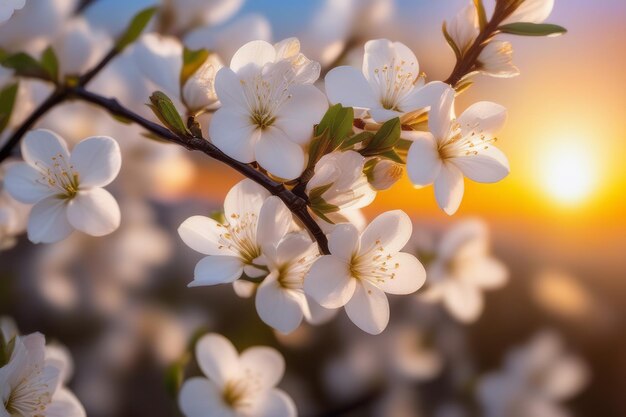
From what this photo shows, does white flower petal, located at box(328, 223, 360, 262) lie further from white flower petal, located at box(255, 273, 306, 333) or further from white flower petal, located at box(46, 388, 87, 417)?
white flower petal, located at box(46, 388, 87, 417)

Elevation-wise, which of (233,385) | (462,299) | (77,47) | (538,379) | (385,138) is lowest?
(538,379)

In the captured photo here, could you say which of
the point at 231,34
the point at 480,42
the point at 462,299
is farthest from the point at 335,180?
the point at 462,299

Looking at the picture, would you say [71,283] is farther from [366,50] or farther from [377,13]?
[366,50]

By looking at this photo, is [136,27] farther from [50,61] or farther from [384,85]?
[384,85]

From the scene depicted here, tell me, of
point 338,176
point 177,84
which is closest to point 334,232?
point 338,176

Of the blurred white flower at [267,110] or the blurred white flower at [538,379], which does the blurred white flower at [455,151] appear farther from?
the blurred white flower at [538,379]

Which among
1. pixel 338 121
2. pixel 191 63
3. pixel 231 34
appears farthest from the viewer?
pixel 231 34
